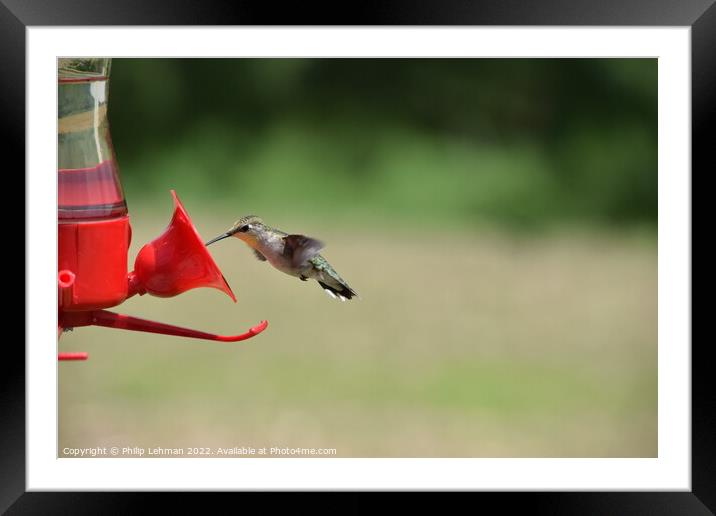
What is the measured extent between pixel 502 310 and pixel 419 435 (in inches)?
83.2

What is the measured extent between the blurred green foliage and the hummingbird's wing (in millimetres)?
5533

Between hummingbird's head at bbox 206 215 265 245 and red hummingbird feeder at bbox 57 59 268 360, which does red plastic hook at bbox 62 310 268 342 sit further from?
hummingbird's head at bbox 206 215 265 245

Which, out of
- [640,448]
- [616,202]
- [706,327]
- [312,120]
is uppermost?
[312,120]

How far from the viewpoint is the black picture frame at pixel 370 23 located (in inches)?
57.3

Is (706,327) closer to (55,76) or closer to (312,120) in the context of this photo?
Result: (55,76)

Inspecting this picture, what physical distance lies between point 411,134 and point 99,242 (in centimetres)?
670

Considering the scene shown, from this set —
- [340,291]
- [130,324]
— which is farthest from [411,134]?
[130,324]

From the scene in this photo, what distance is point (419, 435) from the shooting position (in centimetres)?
561

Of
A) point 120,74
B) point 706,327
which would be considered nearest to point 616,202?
point 120,74

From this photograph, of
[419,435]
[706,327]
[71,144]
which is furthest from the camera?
[419,435]

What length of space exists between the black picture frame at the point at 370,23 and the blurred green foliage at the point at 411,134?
239 inches

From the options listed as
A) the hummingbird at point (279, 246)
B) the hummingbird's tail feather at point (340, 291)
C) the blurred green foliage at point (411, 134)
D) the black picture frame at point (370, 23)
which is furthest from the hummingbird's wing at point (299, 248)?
the blurred green foliage at point (411, 134)

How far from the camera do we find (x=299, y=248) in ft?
6.58

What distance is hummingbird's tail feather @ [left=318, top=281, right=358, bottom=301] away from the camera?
2.24m
